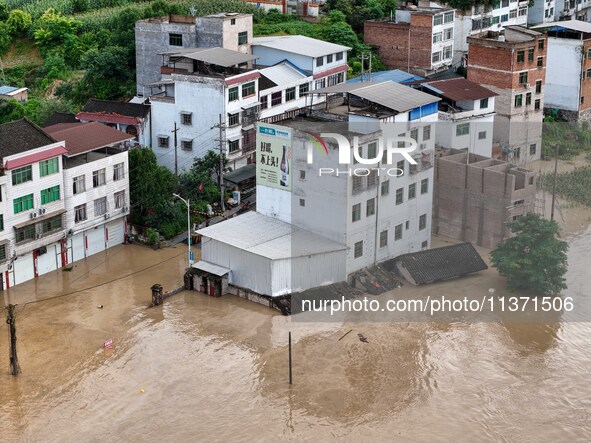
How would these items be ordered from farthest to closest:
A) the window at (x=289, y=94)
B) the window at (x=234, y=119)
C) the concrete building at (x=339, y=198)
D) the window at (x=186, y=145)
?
the window at (x=289, y=94) < the window at (x=186, y=145) < the window at (x=234, y=119) < the concrete building at (x=339, y=198)

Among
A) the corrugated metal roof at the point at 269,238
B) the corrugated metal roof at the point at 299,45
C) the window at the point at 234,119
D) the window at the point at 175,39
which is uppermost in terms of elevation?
the window at the point at 175,39

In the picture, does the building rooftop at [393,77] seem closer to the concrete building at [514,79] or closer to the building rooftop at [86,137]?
the concrete building at [514,79]

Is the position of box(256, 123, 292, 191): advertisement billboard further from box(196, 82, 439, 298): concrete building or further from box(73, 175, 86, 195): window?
box(73, 175, 86, 195): window

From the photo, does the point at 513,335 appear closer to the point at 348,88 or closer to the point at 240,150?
the point at 348,88

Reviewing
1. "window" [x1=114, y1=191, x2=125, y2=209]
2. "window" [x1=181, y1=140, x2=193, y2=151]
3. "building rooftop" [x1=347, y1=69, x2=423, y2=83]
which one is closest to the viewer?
"window" [x1=114, y1=191, x2=125, y2=209]

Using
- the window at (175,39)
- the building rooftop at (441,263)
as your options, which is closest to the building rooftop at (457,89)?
the building rooftop at (441,263)

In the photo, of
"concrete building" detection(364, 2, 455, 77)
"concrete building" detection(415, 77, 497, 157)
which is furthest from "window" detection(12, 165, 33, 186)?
"concrete building" detection(364, 2, 455, 77)

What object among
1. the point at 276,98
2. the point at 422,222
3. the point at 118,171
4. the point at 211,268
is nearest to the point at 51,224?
the point at 118,171

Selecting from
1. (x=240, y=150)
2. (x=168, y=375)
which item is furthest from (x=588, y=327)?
(x=240, y=150)
